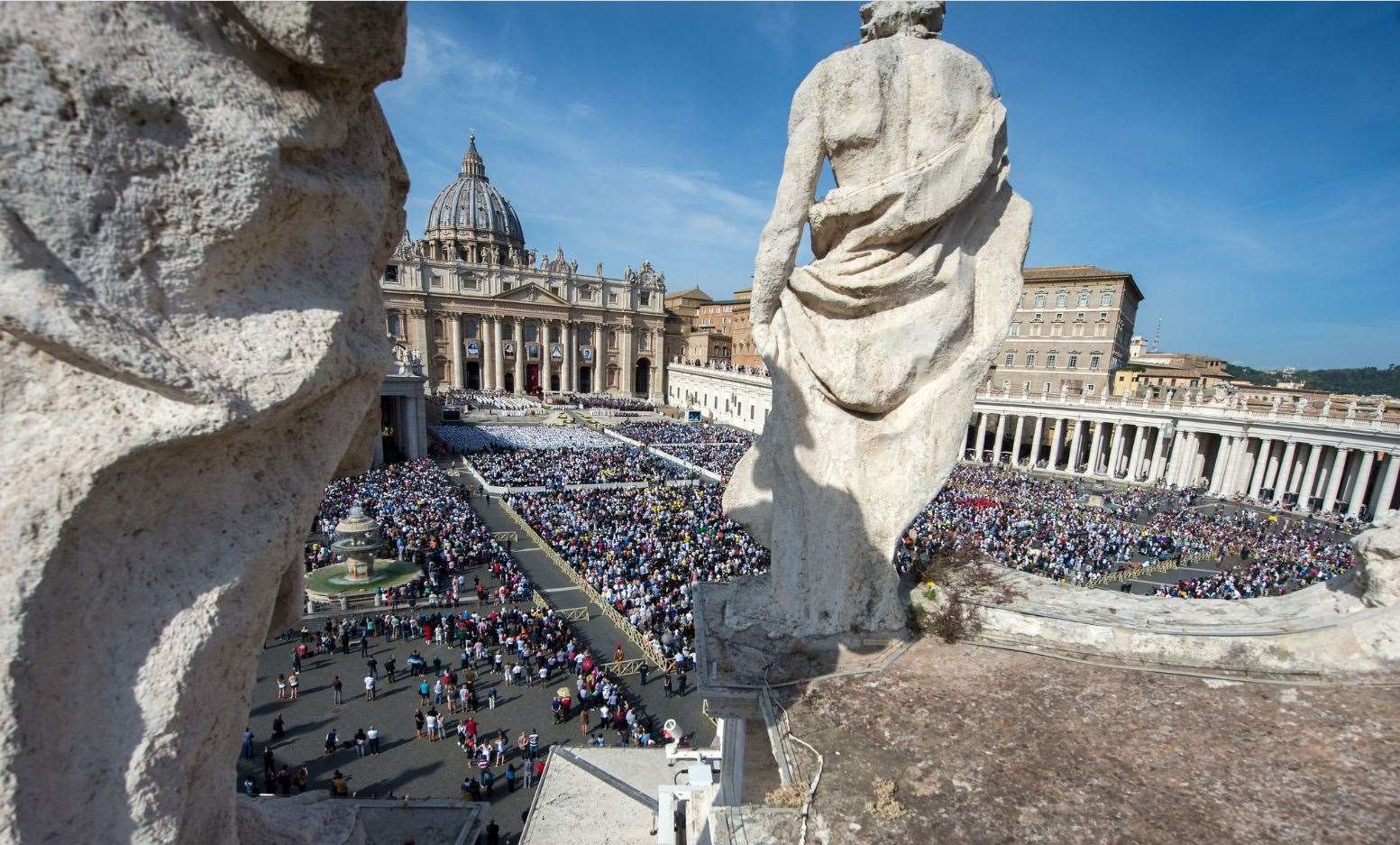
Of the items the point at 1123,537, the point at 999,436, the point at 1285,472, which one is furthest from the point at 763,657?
the point at 999,436

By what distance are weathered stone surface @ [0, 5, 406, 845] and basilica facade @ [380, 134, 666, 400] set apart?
60527 mm

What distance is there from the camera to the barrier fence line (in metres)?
11.0

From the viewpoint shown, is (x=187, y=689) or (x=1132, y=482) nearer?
(x=187, y=689)

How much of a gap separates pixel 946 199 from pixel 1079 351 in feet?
148

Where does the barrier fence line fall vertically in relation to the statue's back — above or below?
below

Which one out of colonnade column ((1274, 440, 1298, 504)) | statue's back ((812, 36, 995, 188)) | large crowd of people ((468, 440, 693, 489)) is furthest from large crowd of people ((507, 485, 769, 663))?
colonnade column ((1274, 440, 1298, 504))

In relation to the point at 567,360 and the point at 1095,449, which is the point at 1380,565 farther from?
the point at 567,360

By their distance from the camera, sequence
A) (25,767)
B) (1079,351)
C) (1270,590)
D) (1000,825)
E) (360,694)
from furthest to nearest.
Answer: (1079,351)
(1270,590)
(360,694)
(1000,825)
(25,767)

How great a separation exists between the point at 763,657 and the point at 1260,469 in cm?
3351

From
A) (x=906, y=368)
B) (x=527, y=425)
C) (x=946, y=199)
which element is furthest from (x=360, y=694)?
(x=527, y=425)

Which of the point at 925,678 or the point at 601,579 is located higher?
the point at 925,678

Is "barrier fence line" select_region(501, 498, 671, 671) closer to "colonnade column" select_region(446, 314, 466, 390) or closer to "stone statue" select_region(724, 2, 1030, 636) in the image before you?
"stone statue" select_region(724, 2, 1030, 636)

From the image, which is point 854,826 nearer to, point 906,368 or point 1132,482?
point 906,368

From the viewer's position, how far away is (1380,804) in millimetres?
3174
